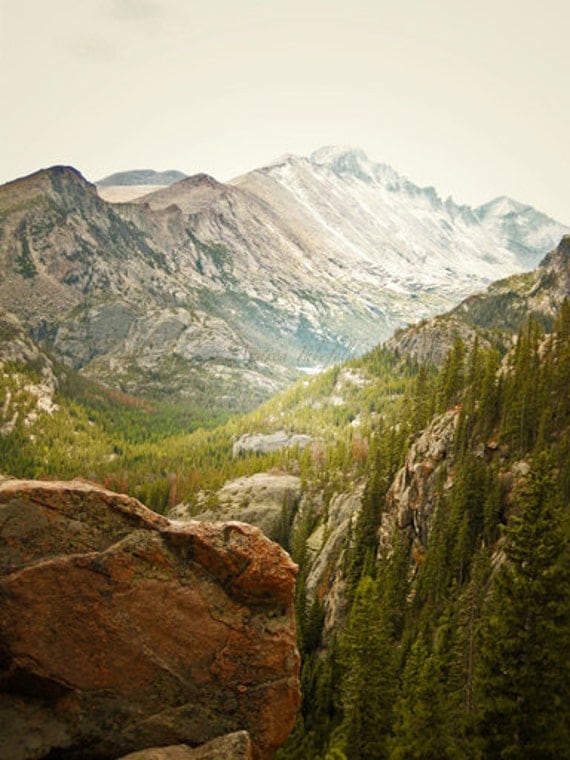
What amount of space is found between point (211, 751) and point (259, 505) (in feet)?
435

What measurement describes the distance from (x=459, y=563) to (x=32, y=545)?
58.2 metres

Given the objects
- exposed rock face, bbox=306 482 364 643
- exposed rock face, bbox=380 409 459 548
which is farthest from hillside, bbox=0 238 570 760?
exposed rock face, bbox=306 482 364 643

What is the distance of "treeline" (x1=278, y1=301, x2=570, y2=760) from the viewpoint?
2480 cm

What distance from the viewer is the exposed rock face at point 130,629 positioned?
1217cm

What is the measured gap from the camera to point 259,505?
466 ft

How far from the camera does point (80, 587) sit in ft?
42.4

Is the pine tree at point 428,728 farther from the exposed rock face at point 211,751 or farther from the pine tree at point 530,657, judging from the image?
the exposed rock face at point 211,751

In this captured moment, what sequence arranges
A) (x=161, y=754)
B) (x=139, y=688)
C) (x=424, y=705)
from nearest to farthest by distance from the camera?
(x=161, y=754) < (x=139, y=688) < (x=424, y=705)

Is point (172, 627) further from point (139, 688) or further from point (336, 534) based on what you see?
point (336, 534)

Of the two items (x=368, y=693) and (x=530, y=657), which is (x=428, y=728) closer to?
(x=530, y=657)

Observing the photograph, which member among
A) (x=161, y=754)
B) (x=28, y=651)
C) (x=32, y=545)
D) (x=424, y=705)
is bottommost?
(x=424, y=705)

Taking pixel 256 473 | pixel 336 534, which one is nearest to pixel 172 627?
pixel 336 534

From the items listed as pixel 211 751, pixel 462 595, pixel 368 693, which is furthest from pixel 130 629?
pixel 462 595

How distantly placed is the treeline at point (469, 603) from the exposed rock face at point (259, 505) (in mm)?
33760
